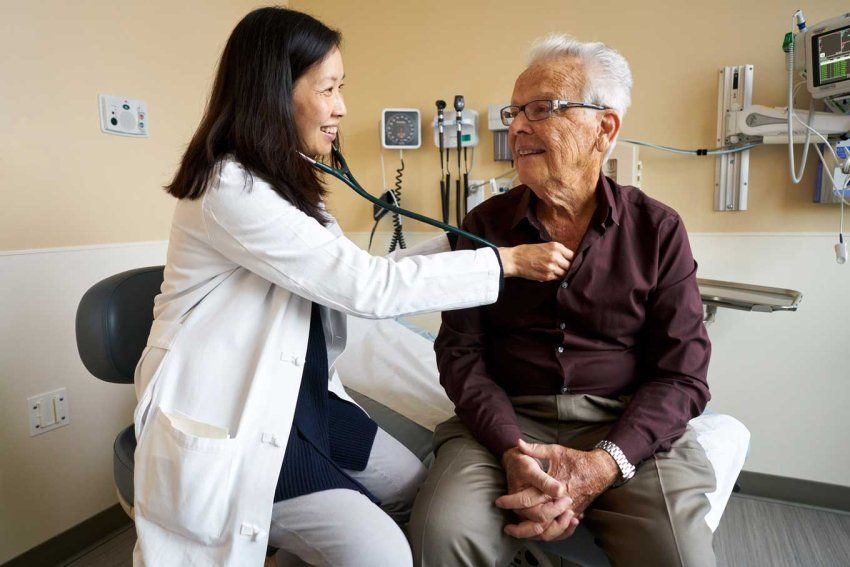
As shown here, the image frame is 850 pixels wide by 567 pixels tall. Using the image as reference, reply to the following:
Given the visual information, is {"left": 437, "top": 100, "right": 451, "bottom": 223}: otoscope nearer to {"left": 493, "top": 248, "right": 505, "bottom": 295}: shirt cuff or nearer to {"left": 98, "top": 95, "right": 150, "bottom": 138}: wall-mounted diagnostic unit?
{"left": 98, "top": 95, "right": 150, "bottom": 138}: wall-mounted diagnostic unit

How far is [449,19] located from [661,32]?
827 mm

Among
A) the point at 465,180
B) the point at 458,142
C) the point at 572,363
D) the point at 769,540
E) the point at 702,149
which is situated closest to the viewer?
the point at 572,363

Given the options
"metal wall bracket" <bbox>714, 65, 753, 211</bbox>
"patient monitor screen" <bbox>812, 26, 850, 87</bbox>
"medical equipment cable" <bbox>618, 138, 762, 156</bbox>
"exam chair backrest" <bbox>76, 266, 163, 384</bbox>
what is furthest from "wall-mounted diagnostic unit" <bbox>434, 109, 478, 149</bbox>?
"exam chair backrest" <bbox>76, 266, 163, 384</bbox>

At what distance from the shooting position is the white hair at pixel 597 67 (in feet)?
3.87

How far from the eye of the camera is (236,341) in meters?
0.99

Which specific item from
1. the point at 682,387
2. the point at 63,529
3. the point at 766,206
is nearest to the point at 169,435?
the point at 682,387

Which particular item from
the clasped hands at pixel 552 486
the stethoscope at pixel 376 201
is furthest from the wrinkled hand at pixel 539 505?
the stethoscope at pixel 376 201

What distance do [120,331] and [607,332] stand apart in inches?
41.7

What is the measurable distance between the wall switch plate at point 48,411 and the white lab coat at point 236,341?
0.84 m

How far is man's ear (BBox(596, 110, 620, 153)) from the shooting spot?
1.21 meters

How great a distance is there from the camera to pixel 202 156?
101 centimetres

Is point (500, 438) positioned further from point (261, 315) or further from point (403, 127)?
point (403, 127)

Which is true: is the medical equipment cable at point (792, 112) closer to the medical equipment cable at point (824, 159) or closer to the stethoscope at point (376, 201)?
the medical equipment cable at point (824, 159)

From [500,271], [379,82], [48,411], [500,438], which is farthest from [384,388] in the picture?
[379,82]
